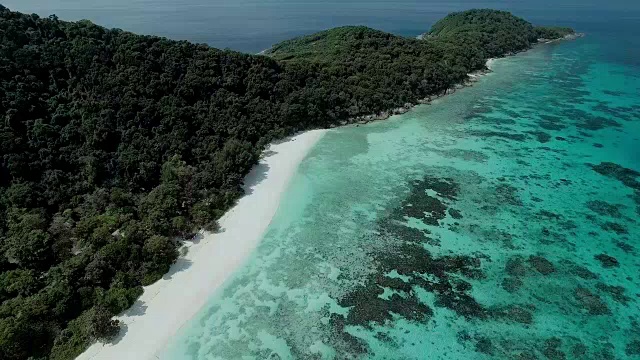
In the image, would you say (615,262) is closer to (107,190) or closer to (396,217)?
(396,217)

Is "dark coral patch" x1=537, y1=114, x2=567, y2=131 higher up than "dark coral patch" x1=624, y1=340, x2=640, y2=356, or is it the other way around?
"dark coral patch" x1=537, y1=114, x2=567, y2=131

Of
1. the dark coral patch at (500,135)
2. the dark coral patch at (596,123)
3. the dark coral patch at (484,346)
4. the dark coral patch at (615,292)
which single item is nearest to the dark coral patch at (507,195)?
the dark coral patch at (615,292)

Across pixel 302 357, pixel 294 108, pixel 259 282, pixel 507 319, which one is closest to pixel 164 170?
pixel 259 282

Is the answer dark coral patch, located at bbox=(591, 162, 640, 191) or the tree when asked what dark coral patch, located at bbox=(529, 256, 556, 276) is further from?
the tree

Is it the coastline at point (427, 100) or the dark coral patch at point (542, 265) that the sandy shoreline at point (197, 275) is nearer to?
Result: the coastline at point (427, 100)

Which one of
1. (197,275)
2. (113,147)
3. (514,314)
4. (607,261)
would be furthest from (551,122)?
(113,147)

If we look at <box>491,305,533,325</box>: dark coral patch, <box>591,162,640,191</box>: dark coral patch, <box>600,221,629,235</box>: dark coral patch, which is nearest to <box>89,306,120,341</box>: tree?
<box>491,305,533,325</box>: dark coral patch
